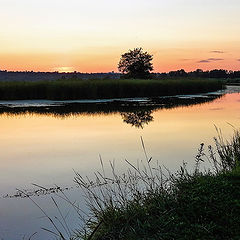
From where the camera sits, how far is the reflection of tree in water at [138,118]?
1352 cm

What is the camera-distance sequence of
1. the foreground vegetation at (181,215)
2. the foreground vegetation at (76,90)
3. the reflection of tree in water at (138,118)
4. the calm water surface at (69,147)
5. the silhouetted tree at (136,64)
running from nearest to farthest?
the foreground vegetation at (181,215) → the calm water surface at (69,147) → the reflection of tree in water at (138,118) → the foreground vegetation at (76,90) → the silhouetted tree at (136,64)

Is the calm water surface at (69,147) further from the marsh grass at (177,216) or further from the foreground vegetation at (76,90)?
the foreground vegetation at (76,90)

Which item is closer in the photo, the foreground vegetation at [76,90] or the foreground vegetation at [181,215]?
the foreground vegetation at [181,215]

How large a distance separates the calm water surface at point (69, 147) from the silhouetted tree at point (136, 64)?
32861 mm

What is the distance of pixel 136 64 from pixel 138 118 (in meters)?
34.8

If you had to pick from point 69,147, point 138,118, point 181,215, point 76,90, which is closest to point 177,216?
point 181,215

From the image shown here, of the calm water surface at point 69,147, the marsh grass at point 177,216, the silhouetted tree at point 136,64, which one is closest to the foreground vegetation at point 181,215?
the marsh grass at point 177,216

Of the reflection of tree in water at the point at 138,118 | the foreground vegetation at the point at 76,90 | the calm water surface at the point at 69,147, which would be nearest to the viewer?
the calm water surface at the point at 69,147

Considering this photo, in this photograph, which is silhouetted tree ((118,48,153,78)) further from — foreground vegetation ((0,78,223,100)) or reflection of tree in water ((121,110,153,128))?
reflection of tree in water ((121,110,153,128))

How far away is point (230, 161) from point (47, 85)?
19371mm

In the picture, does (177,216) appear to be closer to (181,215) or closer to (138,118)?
(181,215)

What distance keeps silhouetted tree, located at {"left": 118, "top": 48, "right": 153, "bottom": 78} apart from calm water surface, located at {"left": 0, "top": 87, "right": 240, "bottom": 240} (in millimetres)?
32861

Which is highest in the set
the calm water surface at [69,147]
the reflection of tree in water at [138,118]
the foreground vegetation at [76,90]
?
the foreground vegetation at [76,90]

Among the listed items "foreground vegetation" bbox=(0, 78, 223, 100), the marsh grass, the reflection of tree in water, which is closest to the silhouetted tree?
"foreground vegetation" bbox=(0, 78, 223, 100)
